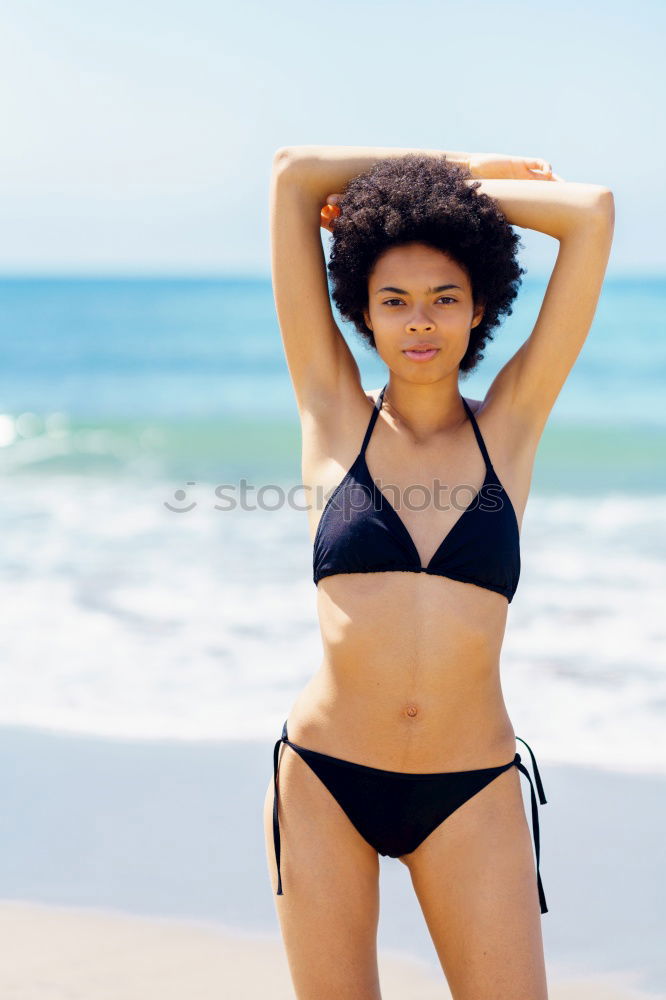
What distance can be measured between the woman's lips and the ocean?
572mm

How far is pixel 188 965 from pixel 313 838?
5.10 feet

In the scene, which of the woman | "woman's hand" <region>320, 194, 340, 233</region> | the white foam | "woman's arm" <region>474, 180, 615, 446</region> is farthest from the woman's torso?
the white foam

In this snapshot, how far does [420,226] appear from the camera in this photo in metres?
2.98

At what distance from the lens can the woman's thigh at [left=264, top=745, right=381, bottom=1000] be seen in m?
2.71

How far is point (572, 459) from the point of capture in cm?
1451

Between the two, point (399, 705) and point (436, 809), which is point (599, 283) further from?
point (436, 809)

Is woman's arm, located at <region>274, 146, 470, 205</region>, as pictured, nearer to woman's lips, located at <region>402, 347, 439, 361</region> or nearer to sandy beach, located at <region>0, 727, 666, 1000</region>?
woman's lips, located at <region>402, 347, 439, 361</region>

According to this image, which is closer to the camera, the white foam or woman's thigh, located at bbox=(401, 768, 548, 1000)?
woman's thigh, located at bbox=(401, 768, 548, 1000)

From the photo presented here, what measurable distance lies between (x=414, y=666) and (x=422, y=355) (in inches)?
29.9

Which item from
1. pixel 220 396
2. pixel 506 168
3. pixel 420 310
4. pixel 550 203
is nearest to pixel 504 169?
pixel 506 168

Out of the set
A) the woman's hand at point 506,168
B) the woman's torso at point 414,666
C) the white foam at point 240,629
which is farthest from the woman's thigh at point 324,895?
the white foam at point 240,629

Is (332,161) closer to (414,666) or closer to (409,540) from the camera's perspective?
(409,540)

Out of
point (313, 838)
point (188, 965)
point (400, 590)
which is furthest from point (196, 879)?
point (400, 590)

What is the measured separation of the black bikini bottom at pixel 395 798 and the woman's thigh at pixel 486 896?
26 millimetres
